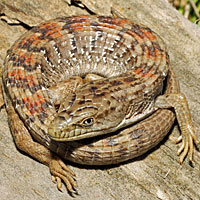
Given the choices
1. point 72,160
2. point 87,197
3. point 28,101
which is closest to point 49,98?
point 28,101

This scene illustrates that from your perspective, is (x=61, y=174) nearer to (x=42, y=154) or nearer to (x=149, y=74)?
(x=42, y=154)

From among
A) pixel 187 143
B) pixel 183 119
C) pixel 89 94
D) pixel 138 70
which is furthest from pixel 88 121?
pixel 187 143

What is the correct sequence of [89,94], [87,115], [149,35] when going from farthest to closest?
[149,35] → [89,94] → [87,115]

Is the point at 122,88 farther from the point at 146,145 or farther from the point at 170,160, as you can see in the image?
the point at 170,160

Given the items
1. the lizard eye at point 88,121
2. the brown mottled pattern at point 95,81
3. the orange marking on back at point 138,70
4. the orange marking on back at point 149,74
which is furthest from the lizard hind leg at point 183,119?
the lizard eye at point 88,121

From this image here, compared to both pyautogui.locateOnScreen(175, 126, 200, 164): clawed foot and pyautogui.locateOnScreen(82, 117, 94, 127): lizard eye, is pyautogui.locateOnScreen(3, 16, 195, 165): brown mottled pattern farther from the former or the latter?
pyautogui.locateOnScreen(175, 126, 200, 164): clawed foot

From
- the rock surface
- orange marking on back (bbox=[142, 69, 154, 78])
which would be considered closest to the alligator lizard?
orange marking on back (bbox=[142, 69, 154, 78])

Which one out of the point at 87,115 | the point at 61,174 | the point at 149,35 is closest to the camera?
the point at 87,115

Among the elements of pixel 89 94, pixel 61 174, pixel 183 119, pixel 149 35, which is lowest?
pixel 61 174
